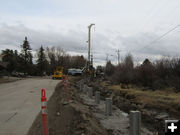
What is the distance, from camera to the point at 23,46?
202 ft

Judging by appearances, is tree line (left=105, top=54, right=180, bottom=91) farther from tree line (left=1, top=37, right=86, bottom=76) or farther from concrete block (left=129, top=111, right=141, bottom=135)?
tree line (left=1, top=37, right=86, bottom=76)

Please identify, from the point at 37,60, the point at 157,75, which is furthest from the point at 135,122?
the point at 37,60

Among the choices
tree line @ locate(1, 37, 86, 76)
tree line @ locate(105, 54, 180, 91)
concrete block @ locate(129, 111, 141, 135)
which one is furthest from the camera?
tree line @ locate(1, 37, 86, 76)

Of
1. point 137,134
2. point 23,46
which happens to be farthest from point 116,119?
point 23,46

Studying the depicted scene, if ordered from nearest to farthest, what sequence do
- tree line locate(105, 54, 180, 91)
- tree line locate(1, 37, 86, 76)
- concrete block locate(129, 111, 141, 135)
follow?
concrete block locate(129, 111, 141, 135), tree line locate(105, 54, 180, 91), tree line locate(1, 37, 86, 76)

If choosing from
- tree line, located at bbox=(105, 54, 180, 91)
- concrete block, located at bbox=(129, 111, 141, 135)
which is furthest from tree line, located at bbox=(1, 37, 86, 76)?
concrete block, located at bbox=(129, 111, 141, 135)

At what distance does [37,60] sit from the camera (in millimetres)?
76562

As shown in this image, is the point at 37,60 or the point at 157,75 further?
the point at 37,60

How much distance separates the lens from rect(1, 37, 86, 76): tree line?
201 feet

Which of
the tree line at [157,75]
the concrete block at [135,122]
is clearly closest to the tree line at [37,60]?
the tree line at [157,75]

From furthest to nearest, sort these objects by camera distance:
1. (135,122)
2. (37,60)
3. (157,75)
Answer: (37,60), (157,75), (135,122)

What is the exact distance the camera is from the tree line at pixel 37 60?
2414 inches

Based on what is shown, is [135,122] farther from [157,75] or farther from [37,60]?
[37,60]

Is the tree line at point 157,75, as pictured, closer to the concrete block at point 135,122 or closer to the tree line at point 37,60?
the concrete block at point 135,122
